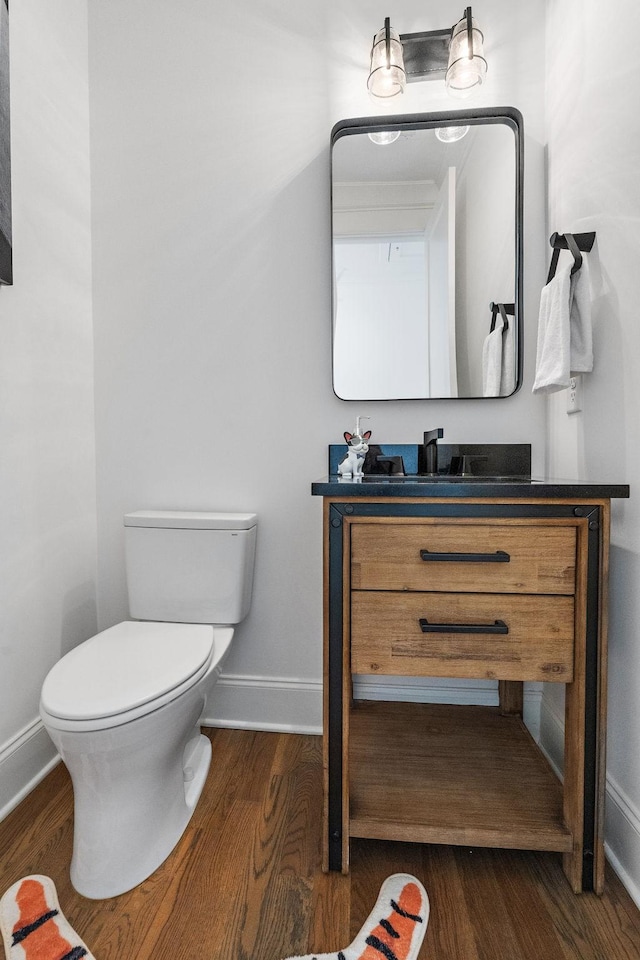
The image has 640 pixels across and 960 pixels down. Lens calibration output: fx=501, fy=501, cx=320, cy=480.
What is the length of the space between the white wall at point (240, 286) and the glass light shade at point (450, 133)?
0.11 m

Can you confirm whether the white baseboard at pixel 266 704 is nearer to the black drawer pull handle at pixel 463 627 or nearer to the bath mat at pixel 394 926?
the bath mat at pixel 394 926

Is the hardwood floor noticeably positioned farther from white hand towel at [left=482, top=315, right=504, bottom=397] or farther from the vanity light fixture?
the vanity light fixture

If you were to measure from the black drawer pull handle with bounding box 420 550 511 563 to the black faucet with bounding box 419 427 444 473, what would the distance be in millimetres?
607

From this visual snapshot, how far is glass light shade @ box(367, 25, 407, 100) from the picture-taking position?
5.03ft

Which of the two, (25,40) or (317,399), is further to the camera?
Result: (317,399)

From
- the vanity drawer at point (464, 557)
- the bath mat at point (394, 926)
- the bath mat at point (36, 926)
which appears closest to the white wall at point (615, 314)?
the vanity drawer at point (464, 557)

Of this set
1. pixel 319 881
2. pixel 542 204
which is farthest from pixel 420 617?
pixel 542 204

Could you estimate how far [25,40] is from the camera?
1.46 m

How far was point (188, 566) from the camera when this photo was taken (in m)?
1.58

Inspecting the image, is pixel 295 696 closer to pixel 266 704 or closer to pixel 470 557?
pixel 266 704

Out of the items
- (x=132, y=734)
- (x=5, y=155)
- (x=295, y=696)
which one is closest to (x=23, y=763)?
(x=132, y=734)

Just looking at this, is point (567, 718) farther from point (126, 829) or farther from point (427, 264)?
point (427, 264)

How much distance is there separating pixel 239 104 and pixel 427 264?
85 centimetres

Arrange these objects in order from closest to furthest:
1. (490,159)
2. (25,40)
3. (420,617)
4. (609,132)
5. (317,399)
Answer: (420,617)
(609,132)
(25,40)
(490,159)
(317,399)
